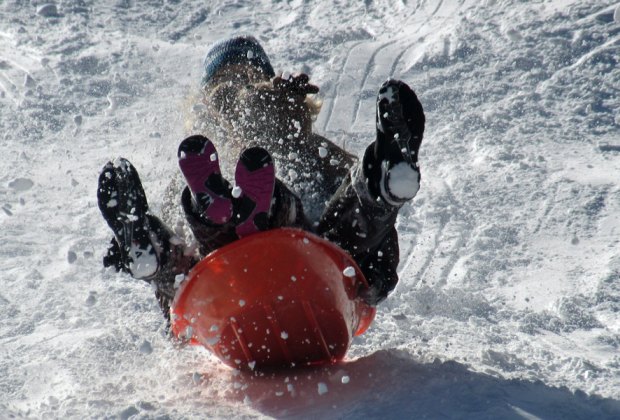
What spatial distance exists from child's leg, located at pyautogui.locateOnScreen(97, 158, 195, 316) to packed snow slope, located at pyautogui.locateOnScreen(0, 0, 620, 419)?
0.93 feet

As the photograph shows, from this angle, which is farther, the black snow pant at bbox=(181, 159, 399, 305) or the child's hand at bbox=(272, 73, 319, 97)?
the child's hand at bbox=(272, 73, 319, 97)

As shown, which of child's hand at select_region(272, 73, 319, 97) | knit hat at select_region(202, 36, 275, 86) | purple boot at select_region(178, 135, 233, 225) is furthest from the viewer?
knit hat at select_region(202, 36, 275, 86)

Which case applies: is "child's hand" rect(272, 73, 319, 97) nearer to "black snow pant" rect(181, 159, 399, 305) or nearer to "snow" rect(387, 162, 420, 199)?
"black snow pant" rect(181, 159, 399, 305)

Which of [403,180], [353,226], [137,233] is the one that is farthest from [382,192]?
[137,233]

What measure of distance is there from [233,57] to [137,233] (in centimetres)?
142

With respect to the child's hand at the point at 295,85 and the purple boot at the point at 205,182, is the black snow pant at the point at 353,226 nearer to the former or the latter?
the purple boot at the point at 205,182

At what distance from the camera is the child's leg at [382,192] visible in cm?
179

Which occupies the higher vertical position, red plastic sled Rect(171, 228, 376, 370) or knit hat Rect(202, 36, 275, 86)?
knit hat Rect(202, 36, 275, 86)

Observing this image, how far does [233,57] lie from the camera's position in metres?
3.10

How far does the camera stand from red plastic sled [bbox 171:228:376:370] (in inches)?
69.5

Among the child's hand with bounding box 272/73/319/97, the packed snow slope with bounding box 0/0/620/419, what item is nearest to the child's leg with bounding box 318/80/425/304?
the packed snow slope with bounding box 0/0/620/419

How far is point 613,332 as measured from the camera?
209 cm

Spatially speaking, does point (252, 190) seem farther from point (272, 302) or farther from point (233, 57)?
point (233, 57)

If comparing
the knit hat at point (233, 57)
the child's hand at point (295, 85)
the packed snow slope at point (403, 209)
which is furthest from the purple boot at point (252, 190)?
the knit hat at point (233, 57)
